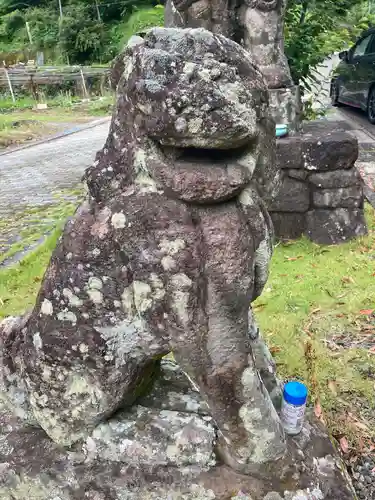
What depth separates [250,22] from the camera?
456cm

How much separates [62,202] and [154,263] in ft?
16.1

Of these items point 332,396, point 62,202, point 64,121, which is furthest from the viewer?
point 64,121

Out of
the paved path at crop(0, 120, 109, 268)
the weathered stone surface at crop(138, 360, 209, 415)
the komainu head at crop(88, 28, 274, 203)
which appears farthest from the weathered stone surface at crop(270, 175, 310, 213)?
the komainu head at crop(88, 28, 274, 203)

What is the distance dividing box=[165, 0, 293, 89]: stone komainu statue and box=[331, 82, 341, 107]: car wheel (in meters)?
6.15

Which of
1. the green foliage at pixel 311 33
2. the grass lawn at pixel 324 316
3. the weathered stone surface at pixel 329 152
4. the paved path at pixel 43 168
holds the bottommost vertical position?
the paved path at pixel 43 168

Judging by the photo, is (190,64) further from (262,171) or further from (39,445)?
(39,445)

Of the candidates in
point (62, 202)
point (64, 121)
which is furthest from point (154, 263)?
point (64, 121)

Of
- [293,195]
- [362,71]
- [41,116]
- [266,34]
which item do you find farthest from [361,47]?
[41,116]

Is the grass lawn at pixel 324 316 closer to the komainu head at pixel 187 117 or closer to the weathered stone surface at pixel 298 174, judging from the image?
the weathered stone surface at pixel 298 174

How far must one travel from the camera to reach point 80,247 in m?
1.33

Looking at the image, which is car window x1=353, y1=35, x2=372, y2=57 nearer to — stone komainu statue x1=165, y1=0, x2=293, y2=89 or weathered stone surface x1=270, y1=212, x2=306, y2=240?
stone komainu statue x1=165, y1=0, x2=293, y2=89

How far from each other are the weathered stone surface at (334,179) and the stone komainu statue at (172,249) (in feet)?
9.84

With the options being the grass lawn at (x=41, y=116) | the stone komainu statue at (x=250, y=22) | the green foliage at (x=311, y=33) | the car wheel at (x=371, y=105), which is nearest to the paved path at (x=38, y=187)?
the grass lawn at (x=41, y=116)

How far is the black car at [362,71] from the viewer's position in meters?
8.55
